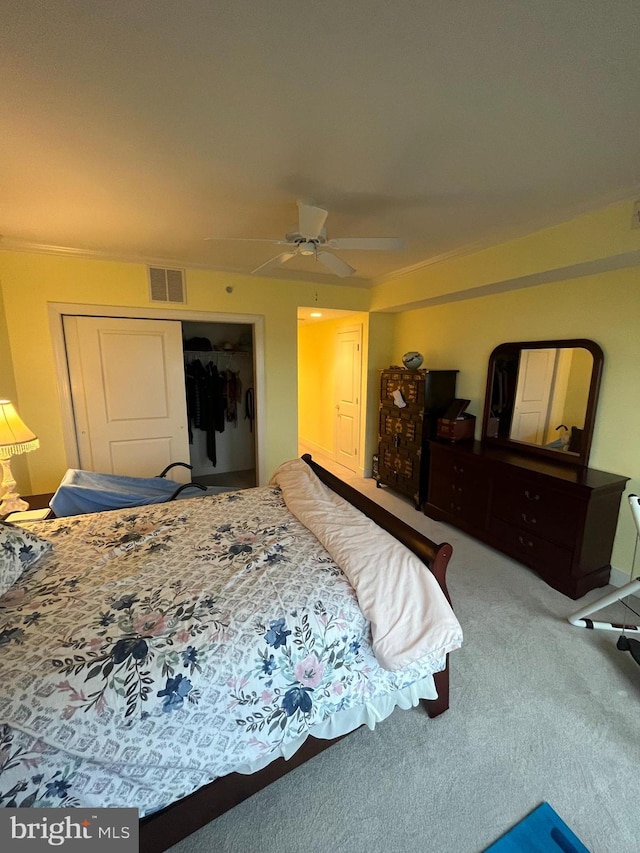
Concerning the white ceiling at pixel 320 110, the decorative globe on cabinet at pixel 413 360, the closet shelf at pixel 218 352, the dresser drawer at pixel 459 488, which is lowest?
the dresser drawer at pixel 459 488

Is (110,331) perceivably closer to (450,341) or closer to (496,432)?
(450,341)

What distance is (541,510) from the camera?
2.45 meters

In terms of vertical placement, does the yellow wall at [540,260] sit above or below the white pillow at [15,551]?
above

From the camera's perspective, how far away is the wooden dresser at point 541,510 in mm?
2250

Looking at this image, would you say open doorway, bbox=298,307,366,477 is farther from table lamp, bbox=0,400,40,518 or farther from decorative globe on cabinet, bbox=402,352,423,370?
table lamp, bbox=0,400,40,518

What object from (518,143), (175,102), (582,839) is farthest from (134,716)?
(518,143)

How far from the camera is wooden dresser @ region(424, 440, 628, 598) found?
2250 mm

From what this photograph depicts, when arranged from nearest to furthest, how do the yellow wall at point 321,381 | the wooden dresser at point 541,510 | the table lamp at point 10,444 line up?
the table lamp at point 10,444, the wooden dresser at point 541,510, the yellow wall at point 321,381

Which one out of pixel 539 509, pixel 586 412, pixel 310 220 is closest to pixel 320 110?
pixel 310 220

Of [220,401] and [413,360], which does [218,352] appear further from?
[413,360]

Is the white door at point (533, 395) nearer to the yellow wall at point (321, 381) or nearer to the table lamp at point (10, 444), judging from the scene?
the yellow wall at point (321, 381)

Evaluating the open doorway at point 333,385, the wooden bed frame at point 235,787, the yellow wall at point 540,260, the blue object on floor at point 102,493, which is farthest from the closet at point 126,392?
the wooden bed frame at point 235,787

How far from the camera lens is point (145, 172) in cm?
179

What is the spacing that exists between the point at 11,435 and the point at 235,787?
6.97ft
